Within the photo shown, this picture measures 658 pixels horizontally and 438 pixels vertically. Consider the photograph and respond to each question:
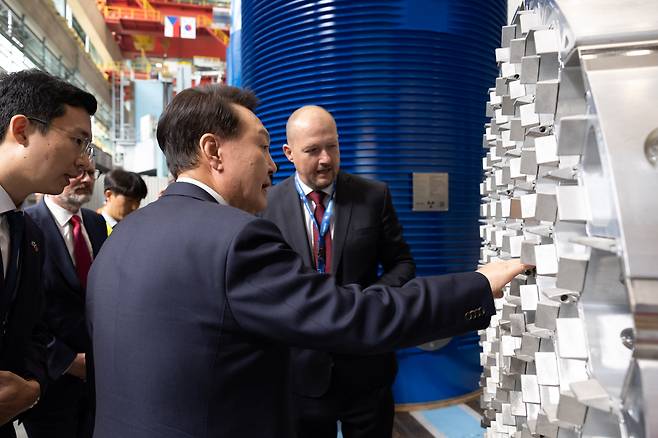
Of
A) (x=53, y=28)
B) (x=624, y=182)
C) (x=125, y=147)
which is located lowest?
(x=624, y=182)

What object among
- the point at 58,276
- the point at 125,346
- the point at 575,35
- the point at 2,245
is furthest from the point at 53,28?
the point at 575,35

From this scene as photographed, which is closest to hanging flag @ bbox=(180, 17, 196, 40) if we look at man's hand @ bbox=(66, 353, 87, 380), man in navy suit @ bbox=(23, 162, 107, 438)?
man in navy suit @ bbox=(23, 162, 107, 438)

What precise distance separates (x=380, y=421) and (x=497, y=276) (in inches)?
52.4

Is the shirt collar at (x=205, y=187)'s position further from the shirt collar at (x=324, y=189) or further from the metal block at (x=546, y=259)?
the shirt collar at (x=324, y=189)

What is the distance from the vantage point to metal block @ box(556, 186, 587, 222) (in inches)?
25.2

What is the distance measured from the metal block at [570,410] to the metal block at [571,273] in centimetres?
14

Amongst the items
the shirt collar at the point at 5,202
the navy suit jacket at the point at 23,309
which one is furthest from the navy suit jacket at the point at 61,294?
the shirt collar at the point at 5,202

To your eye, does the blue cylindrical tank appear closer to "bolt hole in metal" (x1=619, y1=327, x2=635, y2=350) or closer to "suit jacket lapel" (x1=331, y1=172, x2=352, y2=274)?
"suit jacket lapel" (x1=331, y1=172, x2=352, y2=274)

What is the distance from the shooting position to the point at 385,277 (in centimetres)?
217

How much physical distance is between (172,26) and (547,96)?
57.7ft

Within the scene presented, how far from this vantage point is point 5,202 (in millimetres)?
1608

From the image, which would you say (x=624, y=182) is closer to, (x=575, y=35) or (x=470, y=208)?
(x=575, y=35)

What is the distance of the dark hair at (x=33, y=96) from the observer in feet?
5.34

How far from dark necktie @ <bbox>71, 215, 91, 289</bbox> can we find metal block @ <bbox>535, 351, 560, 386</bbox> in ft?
7.49
